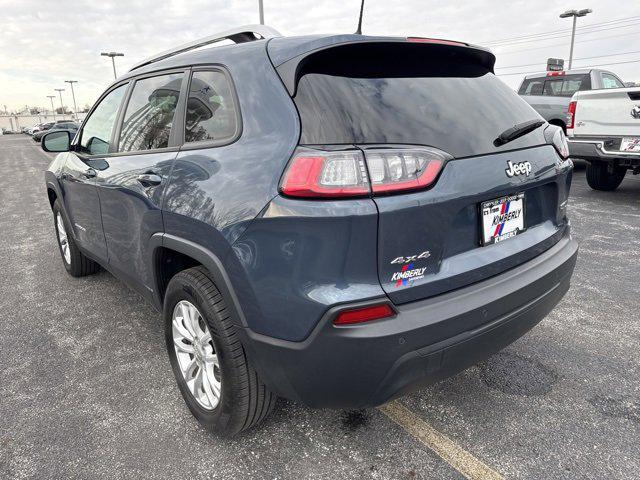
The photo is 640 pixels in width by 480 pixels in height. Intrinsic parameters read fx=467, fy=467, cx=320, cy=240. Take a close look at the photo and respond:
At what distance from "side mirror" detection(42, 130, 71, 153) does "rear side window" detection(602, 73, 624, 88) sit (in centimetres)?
1034

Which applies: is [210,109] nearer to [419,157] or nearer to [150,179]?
[150,179]

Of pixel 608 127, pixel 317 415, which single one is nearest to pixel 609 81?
pixel 608 127

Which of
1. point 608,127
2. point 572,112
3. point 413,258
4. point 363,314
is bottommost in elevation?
point 363,314

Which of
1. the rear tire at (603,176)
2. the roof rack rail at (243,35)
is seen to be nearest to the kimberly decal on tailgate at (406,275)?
the roof rack rail at (243,35)

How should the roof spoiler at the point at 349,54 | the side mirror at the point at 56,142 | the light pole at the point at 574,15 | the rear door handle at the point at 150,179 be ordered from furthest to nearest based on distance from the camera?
the light pole at the point at 574,15, the side mirror at the point at 56,142, the rear door handle at the point at 150,179, the roof spoiler at the point at 349,54

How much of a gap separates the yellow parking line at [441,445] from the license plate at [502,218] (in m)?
0.92

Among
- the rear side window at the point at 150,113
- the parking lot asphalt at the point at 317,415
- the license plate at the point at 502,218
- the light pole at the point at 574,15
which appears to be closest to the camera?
the license plate at the point at 502,218

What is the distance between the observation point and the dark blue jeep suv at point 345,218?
5.17 feet

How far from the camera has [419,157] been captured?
1652 mm

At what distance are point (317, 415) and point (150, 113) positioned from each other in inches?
73.6

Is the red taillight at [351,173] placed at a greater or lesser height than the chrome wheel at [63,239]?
greater

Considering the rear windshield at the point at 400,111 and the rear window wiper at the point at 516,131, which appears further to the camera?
the rear window wiper at the point at 516,131

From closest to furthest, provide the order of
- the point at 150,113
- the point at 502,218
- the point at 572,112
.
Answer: the point at 502,218 → the point at 150,113 → the point at 572,112

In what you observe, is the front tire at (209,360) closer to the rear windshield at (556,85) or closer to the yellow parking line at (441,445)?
the yellow parking line at (441,445)
